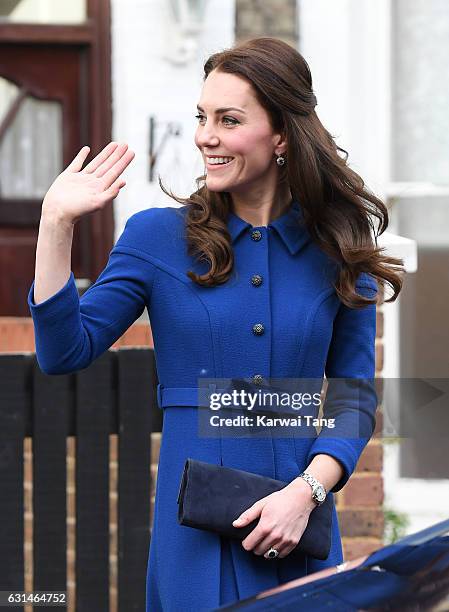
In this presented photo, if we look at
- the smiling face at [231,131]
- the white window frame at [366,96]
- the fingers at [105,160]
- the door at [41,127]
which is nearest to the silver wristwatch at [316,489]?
the smiling face at [231,131]

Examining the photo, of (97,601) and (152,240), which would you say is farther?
(97,601)

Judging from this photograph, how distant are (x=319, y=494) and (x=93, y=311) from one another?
599mm

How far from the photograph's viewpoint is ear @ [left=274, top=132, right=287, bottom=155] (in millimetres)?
2877

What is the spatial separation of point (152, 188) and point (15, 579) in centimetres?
289

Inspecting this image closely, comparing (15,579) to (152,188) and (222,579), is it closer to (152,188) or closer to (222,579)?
(222,579)

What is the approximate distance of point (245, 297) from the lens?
2.82 meters

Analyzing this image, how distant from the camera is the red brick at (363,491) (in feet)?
16.1

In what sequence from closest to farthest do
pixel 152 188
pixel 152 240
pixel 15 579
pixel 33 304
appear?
pixel 33 304 → pixel 152 240 → pixel 15 579 → pixel 152 188

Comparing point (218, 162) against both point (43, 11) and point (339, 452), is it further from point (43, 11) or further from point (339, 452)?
→ point (43, 11)

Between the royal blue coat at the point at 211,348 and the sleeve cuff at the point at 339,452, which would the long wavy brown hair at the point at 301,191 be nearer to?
the royal blue coat at the point at 211,348

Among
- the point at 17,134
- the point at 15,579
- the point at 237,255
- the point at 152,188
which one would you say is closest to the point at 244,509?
the point at 237,255

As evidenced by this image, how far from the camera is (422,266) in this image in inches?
277

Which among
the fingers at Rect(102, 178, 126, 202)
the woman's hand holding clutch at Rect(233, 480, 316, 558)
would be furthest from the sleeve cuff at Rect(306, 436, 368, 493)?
the fingers at Rect(102, 178, 126, 202)

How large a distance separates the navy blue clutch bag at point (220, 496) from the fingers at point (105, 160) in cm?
62
